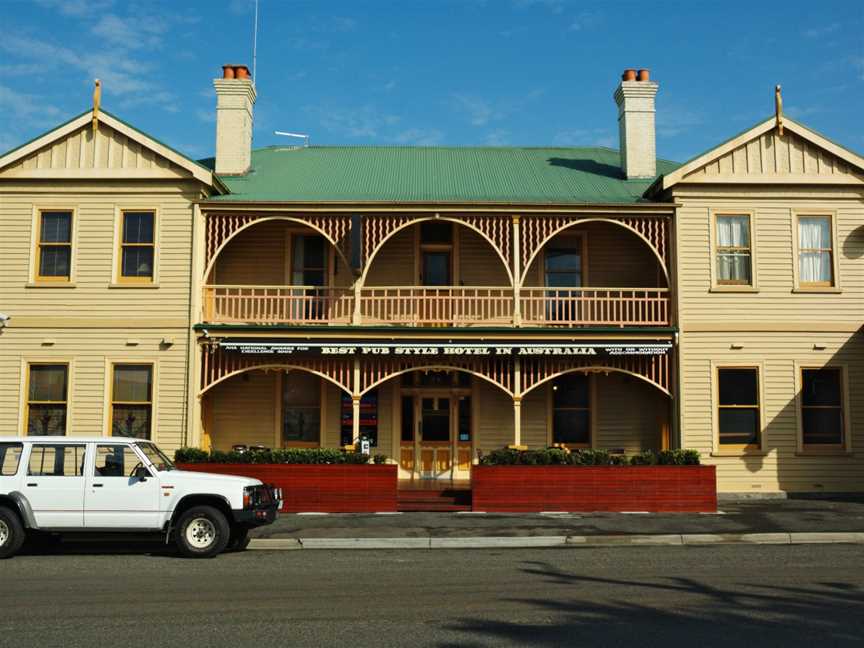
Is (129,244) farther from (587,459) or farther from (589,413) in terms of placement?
(589,413)

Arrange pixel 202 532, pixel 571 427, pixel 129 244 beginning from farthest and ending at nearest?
pixel 571 427 → pixel 129 244 → pixel 202 532

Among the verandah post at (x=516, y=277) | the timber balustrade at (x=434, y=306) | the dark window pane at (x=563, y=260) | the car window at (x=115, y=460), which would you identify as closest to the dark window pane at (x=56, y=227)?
the timber balustrade at (x=434, y=306)

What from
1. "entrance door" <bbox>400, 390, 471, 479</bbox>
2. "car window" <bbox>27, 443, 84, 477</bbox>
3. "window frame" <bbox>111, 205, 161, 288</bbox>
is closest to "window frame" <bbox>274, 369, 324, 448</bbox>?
"entrance door" <bbox>400, 390, 471, 479</bbox>

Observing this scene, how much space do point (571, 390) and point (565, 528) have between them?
6.28m

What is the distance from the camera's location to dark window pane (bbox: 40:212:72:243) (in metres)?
19.1

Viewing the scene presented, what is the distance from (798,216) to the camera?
19.4 meters

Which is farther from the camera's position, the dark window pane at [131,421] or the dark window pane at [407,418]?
the dark window pane at [407,418]

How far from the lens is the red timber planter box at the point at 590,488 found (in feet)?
55.4

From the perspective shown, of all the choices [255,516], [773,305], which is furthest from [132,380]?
[773,305]

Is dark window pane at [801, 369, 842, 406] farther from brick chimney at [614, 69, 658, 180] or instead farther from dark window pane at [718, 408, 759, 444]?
brick chimney at [614, 69, 658, 180]

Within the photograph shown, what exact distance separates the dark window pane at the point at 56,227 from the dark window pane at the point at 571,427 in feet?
39.4

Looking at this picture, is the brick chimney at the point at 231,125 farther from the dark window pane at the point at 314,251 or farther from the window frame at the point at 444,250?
the window frame at the point at 444,250

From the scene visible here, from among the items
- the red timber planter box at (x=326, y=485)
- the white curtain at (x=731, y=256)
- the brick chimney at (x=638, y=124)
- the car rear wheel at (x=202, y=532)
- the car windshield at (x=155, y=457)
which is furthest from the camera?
the brick chimney at (x=638, y=124)

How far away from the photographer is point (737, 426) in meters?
19.0
